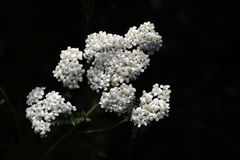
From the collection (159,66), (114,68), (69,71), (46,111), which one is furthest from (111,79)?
(159,66)

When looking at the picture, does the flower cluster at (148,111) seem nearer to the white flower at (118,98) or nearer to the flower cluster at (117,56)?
the white flower at (118,98)

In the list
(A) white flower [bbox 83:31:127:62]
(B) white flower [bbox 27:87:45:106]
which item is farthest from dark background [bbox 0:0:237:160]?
(A) white flower [bbox 83:31:127:62]

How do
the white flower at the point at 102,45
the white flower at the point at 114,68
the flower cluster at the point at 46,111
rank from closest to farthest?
the flower cluster at the point at 46,111, the white flower at the point at 114,68, the white flower at the point at 102,45

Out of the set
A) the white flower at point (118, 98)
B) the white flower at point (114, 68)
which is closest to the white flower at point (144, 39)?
the white flower at point (114, 68)

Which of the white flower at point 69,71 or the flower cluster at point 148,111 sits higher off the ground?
the white flower at point 69,71

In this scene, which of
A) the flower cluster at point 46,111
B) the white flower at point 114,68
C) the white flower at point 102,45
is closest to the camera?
the flower cluster at point 46,111

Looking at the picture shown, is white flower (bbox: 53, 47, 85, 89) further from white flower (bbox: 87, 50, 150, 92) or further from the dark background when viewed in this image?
the dark background

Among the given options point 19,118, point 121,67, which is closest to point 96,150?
point 19,118
